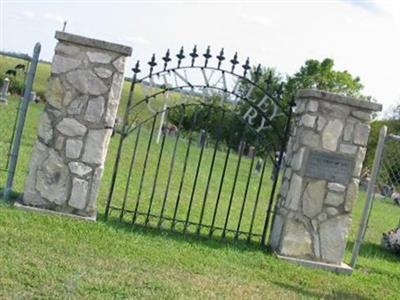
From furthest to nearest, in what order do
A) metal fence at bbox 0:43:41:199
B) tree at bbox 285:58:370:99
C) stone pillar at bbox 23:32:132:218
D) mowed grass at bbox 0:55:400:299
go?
tree at bbox 285:58:370:99
metal fence at bbox 0:43:41:199
stone pillar at bbox 23:32:132:218
mowed grass at bbox 0:55:400:299

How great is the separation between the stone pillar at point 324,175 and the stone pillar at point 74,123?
6.91 feet

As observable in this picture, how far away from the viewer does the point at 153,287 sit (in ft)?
16.2

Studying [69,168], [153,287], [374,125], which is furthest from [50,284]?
[374,125]

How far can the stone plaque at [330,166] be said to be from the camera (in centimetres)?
684

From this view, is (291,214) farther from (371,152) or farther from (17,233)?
(371,152)

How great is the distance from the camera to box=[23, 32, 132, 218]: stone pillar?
21.3ft

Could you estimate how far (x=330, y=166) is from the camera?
687 cm

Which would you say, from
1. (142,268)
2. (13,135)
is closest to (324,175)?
(142,268)

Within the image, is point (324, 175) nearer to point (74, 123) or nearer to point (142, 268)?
point (142, 268)

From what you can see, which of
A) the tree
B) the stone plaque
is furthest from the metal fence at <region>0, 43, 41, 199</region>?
the tree

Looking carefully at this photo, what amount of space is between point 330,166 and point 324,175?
0.39ft

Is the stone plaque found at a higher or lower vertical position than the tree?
lower

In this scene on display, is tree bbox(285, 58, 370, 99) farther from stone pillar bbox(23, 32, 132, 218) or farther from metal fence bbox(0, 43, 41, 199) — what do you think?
stone pillar bbox(23, 32, 132, 218)

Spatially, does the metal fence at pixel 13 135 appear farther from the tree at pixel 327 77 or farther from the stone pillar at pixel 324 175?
the tree at pixel 327 77
